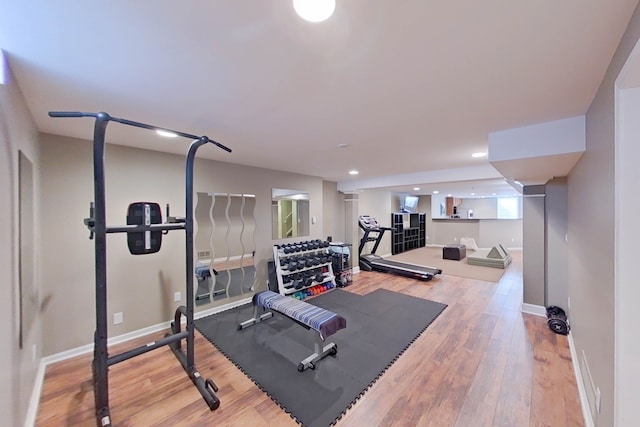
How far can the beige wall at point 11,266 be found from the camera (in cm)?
130

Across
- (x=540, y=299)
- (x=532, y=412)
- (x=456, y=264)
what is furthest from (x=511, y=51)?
(x=456, y=264)

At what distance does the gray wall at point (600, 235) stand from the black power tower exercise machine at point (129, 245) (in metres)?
2.44

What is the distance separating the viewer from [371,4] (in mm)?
944

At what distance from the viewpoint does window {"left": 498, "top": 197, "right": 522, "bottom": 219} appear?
975 centimetres

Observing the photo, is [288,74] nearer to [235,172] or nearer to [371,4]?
[371,4]

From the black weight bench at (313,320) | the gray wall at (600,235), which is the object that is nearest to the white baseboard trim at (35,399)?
the black weight bench at (313,320)

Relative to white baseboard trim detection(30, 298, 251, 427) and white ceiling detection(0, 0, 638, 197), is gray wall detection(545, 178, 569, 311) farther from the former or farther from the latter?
white baseboard trim detection(30, 298, 251, 427)

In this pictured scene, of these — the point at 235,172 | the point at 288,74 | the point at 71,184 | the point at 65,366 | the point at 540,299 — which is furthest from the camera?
the point at 235,172

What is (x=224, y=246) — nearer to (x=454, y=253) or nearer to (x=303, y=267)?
(x=303, y=267)

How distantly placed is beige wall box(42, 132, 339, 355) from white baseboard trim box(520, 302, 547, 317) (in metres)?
4.96

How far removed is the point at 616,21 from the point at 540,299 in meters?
3.87

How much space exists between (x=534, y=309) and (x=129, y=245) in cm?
521

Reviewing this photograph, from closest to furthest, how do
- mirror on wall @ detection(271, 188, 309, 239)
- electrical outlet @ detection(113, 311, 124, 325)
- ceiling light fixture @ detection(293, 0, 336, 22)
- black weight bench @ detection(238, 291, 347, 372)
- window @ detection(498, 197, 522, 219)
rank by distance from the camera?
1. ceiling light fixture @ detection(293, 0, 336, 22)
2. black weight bench @ detection(238, 291, 347, 372)
3. electrical outlet @ detection(113, 311, 124, 325)
4. mirror on wall @ detection(271, 188, 309, 239)
5. window @ detection(498, 197, 522, 219)

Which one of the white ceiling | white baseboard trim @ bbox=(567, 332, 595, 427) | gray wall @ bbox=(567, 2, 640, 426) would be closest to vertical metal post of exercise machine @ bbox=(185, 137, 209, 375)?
the white ceiling
